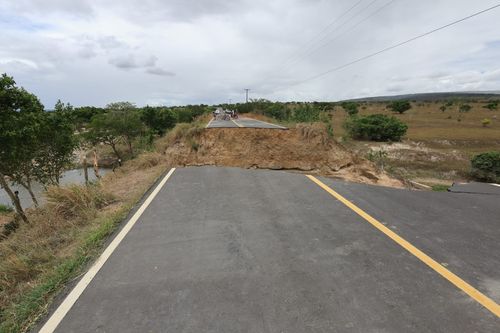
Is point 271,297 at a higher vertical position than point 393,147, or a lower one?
higher

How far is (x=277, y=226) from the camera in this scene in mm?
5289

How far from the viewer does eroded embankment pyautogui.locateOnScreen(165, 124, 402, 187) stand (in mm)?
15562

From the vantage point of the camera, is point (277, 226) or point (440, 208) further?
point (440, 208)

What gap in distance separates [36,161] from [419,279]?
978 inches

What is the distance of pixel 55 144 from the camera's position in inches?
939

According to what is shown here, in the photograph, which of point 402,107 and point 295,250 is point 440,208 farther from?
point 402,107

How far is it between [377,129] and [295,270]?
39280 millimetres

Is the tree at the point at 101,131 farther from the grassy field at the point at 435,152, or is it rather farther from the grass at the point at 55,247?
the grass at the point at 55,247

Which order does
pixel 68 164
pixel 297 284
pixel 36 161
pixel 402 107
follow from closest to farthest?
pixel 297 284 < pixel 36 161 < pixel 68 164 < pixel 402 107

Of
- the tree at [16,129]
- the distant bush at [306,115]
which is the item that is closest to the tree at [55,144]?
the tree at [16,129]

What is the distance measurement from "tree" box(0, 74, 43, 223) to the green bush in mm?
29878

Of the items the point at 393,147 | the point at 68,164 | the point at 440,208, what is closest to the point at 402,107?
the point at 393,147

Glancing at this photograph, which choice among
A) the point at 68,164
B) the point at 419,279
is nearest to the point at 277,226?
the point at 419,279

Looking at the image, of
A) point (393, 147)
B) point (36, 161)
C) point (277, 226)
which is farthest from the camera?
point (393, 147)
